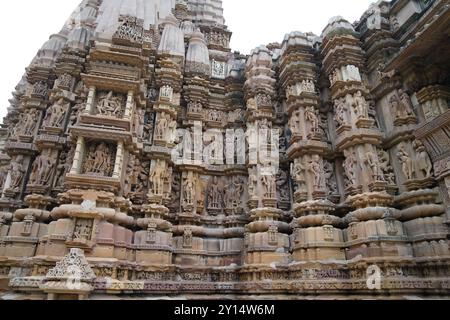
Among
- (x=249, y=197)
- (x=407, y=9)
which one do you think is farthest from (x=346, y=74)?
(x=249, y=197)

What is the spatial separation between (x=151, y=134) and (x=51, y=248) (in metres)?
4.72

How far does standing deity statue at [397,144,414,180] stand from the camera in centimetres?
761

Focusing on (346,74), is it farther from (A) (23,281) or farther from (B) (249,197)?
(A) (23,281)

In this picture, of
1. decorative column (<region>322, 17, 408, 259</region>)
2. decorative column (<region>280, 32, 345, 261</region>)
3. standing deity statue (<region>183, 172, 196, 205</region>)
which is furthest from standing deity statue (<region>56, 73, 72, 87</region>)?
decorative column (<region>322, 17, 408, 259</region>)

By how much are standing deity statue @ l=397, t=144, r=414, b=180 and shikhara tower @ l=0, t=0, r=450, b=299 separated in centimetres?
4

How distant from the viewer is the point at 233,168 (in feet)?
34.0

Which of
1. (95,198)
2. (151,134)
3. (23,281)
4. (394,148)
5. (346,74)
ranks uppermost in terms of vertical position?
(346,74)

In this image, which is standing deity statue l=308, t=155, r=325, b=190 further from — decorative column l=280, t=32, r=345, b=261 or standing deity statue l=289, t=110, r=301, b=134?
standing deity statue l=289, t=110, r=301, b=134

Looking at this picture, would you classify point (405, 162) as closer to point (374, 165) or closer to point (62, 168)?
point (374, 165)

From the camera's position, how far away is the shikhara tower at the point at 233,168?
7.09 metres

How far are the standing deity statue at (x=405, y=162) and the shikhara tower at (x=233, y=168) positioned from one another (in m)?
0.04

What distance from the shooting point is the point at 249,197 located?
9625 millimetres

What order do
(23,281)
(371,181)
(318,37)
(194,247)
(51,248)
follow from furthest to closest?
(318,37), (194,247), (371,181), (51,248), (23,281)

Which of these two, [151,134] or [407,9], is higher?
[407,9]
